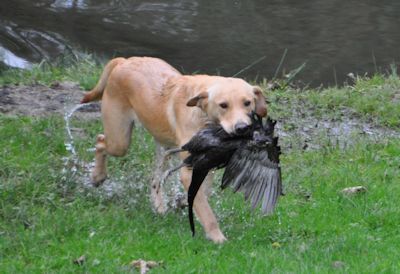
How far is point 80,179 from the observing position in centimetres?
769

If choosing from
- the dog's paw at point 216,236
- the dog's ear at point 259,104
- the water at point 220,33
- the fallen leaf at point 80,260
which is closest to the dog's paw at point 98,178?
the dog's paw at point 216,236

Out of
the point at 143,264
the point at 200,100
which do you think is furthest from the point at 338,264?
the point at 200,100

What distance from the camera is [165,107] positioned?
7.04 meters

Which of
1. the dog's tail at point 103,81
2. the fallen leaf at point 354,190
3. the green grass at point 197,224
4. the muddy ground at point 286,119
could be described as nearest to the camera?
the green grass at point 197,224

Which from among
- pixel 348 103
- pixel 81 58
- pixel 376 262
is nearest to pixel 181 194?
pixel 376 262

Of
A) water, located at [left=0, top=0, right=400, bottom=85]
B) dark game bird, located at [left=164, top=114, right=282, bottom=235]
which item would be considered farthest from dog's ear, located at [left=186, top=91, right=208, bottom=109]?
water, located at [left=0, top=0, right=400, bottom=85]

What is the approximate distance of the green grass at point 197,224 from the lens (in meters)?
5.91

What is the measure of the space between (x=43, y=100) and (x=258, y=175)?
14.1 ft

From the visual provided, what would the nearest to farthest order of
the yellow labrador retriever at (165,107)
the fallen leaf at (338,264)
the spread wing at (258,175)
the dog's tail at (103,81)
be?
the fallen leaf at (338,264)
the spread wing at (258,175)
the yellow labrador retriever at (165,107)
the dog's tail at (103,81)

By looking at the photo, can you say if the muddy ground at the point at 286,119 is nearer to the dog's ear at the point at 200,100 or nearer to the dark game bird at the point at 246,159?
the dog's ear at the point at 200,100

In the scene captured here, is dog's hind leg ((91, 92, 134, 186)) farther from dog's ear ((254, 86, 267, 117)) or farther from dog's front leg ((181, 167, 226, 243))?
dog's ear ((254, 86, 267, 117))

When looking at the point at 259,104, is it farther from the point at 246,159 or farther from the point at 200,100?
the point at 246,159

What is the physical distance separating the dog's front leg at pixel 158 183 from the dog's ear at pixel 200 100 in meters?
0.86

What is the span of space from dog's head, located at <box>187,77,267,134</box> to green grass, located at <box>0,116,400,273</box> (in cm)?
82
